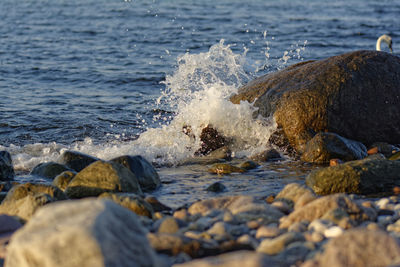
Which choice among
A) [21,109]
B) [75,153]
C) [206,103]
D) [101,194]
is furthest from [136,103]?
[101,194]

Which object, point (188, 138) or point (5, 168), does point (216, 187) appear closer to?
point (188, 138)

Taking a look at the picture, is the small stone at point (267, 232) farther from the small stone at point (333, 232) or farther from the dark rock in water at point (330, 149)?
the dark rock in water at point (330, 149)

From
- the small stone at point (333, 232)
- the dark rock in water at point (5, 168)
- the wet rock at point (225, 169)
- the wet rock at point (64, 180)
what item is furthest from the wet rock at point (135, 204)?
the dark rock in water at point (5, 168)

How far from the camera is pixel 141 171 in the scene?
5.45m

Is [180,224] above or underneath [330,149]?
above

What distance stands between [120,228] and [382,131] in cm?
501

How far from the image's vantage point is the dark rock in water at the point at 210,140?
724 centimetres

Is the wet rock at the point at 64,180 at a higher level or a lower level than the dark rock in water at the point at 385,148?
higher

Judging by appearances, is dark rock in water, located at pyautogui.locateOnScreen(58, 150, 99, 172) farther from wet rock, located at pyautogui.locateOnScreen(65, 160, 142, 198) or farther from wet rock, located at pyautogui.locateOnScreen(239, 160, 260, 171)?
wet rock, located at pyautogui.locateOnScreen(239, 160, 260, 171)

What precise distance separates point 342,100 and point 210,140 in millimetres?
1747

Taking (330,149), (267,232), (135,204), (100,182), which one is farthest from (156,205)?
(330,149)

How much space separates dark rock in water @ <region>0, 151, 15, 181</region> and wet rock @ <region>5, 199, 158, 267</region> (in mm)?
3355

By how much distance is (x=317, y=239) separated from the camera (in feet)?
11.2

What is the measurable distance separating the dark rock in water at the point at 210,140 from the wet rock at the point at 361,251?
4385 mm
